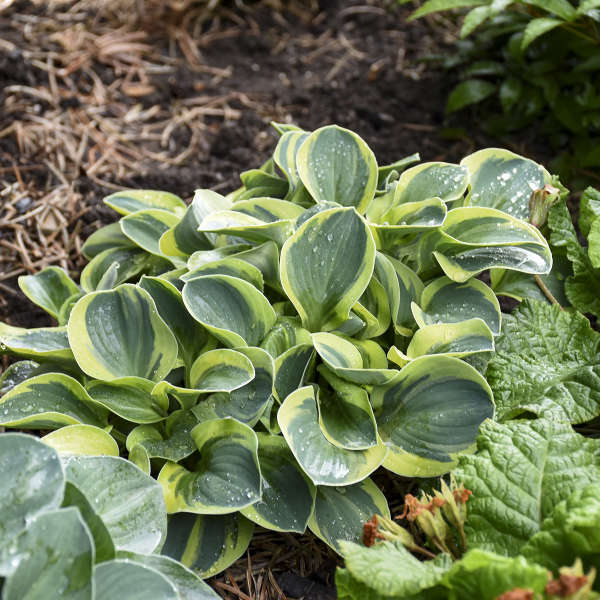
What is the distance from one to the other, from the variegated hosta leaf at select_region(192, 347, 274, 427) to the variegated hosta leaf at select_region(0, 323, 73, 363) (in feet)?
1.08

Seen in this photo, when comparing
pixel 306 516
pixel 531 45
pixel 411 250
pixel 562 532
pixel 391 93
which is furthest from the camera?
pixel 391 93

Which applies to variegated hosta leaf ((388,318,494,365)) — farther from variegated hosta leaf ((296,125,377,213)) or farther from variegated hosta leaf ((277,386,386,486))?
variegated hosta leaf ((296,125,377,213))

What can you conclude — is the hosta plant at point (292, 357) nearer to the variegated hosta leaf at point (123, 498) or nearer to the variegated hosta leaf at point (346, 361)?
the variegated hosta leaf at point (346, 361)

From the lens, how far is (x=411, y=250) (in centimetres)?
162

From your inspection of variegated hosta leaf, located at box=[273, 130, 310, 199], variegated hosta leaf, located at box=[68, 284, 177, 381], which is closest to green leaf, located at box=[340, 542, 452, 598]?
variegated hosta leaf, located at box=[68, 284, 177, 381]

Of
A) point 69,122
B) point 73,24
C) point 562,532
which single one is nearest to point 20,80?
point 69,122

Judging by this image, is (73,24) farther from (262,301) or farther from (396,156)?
→ (262,301)

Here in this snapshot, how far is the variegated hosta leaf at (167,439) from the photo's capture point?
4.27 feet

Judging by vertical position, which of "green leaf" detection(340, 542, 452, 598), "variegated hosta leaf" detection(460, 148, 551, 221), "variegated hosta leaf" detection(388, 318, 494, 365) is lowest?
"green leaf" detection(340, 542, 452, 598)

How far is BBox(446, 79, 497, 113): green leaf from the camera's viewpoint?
2.38m

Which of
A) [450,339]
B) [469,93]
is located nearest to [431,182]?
[450,339]

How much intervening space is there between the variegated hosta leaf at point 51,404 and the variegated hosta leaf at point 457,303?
71 cm

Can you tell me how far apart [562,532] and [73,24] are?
106 inches

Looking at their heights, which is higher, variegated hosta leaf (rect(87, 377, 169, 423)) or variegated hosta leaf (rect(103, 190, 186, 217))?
variegated hosta leaf (rect(103, 190, 186, 217))
